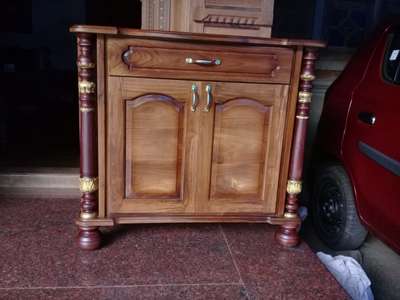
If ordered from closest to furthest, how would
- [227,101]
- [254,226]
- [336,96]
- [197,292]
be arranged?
[197,292]
[227,101]
[254,226]
[336,96]

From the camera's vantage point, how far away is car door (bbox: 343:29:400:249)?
5.77 feet

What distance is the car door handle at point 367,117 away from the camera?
191cm

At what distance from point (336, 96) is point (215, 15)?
923mm

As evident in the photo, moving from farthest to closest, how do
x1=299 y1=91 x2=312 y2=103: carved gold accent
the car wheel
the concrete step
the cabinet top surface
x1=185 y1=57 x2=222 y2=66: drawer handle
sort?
the concrete step
the car wheel
x1=299 y1=91 x2=312 y2=103: carved gold accent
x1=185 y1=57 x2=222 y2=66: drawer handle
the cabinet top surface

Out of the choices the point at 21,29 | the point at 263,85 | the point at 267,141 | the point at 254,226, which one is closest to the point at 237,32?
the point at 263,85

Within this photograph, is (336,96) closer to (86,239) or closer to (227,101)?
(227,101)

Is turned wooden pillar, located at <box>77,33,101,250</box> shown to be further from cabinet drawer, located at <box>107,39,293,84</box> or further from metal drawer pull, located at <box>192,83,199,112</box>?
metal drawer pull, located at <box>192,83,199,112</box>

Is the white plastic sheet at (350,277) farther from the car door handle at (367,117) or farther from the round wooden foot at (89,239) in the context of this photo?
the round wooden foot at (89,239)

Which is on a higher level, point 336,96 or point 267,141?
point 336,96

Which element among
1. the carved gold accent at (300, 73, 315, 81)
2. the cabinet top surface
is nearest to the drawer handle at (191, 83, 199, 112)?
the cabinet top surface

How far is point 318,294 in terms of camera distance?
158 cm

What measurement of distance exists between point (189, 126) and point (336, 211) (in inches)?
40.0

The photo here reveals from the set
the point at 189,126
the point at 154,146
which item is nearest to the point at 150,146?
the point at 154,146

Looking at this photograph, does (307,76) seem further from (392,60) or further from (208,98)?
(392,60)
